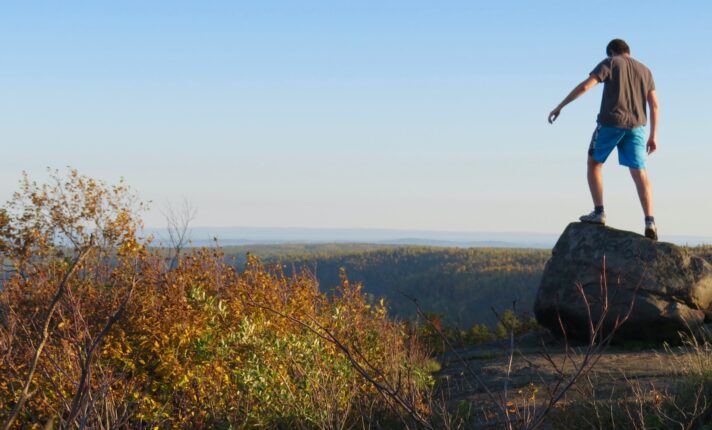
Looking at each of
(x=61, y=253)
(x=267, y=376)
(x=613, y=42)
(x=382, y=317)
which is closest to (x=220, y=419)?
(x=267, y=376)

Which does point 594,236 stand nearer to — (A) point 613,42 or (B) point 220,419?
(A) point 613,42

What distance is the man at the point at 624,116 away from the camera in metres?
10.6

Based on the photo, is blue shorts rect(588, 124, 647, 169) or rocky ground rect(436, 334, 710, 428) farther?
blue shorts rect(588, 124, 647, 169)

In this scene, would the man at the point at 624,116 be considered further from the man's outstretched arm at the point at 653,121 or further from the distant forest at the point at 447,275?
the distant forest at the point at 447,275

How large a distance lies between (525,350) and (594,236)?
206 centimetres

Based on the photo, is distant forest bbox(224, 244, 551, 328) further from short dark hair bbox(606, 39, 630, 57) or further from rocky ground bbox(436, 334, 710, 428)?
short dark hair bbox(606, 39, 630, 57)

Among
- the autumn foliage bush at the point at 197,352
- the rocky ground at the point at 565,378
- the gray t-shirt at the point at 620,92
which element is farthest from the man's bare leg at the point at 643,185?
the autumn foliage bush at the point at 197,352

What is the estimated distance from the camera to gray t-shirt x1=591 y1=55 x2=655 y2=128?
1060 centimetres

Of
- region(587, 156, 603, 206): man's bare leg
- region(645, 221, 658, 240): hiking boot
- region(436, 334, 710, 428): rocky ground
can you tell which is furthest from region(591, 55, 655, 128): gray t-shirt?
region(436, 334, 710, 428): rocky ground

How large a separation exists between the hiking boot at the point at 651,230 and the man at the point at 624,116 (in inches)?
12.4

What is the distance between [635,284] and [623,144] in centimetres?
195

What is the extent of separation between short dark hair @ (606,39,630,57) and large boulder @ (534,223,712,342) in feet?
8.31

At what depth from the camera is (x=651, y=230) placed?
36.8 feet

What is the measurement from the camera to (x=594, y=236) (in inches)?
452
